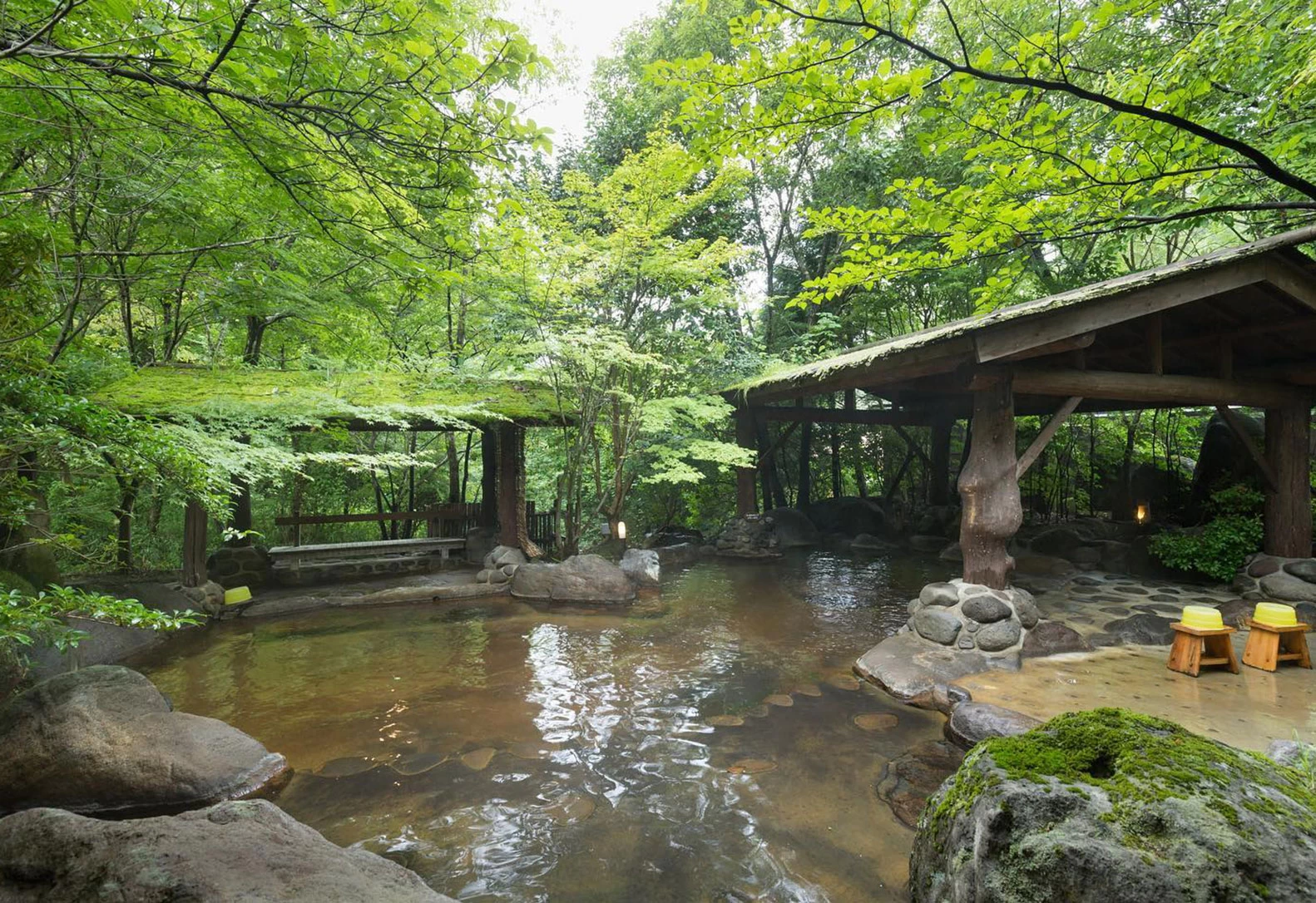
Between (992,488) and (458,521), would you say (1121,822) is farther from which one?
(458,521)

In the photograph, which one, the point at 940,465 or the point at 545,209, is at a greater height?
the point at 545,209

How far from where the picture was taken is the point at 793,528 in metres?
13.9

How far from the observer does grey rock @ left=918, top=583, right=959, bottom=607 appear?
19.1 ft

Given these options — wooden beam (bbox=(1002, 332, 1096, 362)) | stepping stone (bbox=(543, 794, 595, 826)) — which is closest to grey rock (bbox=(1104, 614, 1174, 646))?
wooden beam (bbox=(1002, 332, 1096, 362))

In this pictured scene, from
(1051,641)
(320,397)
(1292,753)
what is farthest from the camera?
(320,397)

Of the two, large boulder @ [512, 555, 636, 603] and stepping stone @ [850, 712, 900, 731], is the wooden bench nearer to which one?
large boulder @ [512, 555, 636, 603]

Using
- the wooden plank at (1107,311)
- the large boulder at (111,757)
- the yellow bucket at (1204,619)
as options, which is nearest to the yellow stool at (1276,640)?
the yellow bucket at (1204,619)

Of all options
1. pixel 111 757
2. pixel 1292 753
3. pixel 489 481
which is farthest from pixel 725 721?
pixel 489 481

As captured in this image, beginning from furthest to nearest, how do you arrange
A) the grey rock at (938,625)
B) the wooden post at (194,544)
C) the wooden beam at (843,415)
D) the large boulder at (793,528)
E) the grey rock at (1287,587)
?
1. the large boulder at (793,528)
2. the wooden beam at (843,415)
3. the wooden post at (194,544)
4. the grey rock at (1287,587)
5. the grey rock at (938,625)

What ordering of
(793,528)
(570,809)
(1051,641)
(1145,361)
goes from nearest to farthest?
1. (570,809)
2. (1051,641)
3. (1145,361)
4. (793,528)

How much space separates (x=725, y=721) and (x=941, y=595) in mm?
2771

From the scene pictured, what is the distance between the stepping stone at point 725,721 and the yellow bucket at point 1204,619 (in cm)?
412

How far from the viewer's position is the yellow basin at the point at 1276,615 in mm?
4973

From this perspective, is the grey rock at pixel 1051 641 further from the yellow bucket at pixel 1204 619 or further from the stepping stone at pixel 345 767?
the stepping stone at pixel 345 767
